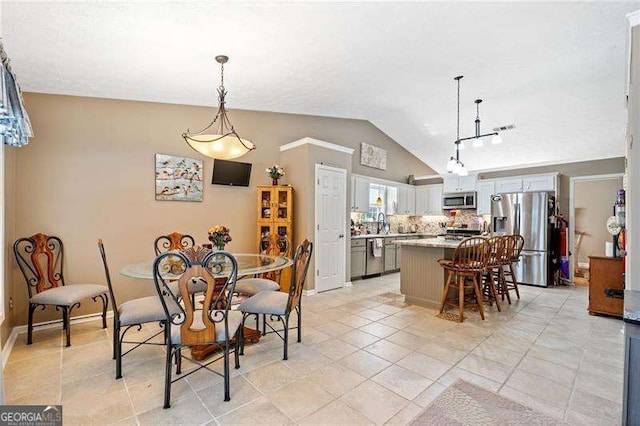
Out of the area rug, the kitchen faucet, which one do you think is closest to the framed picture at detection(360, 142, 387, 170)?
the kitchen faucet

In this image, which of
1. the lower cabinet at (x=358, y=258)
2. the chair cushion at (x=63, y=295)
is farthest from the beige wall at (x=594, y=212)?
the chair cushion at (x=63, y=295)

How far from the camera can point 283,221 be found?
4598 mm

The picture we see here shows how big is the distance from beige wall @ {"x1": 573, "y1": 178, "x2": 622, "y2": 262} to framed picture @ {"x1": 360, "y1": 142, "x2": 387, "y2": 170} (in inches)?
178

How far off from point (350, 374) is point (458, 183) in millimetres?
5713

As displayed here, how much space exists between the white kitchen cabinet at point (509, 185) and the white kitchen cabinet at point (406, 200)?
1871mm

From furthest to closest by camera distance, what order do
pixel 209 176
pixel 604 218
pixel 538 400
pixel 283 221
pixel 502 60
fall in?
pixel 604 218 → pixel 283 221 → pixel 209 176 → pixel 502 60 → pixel 538 400

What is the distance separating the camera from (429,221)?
760 centimetres

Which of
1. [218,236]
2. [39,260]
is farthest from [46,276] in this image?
[218,236]

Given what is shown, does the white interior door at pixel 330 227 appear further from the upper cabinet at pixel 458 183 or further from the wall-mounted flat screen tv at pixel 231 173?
the upper cabinet at pixel 458 183

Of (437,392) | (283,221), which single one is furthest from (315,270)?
(437,392)

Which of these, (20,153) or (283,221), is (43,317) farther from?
(283,221)

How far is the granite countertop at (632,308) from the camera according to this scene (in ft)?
3.50

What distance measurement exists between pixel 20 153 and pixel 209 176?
6.33ft

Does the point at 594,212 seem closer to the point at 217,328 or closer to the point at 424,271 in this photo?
the point at 424,271
